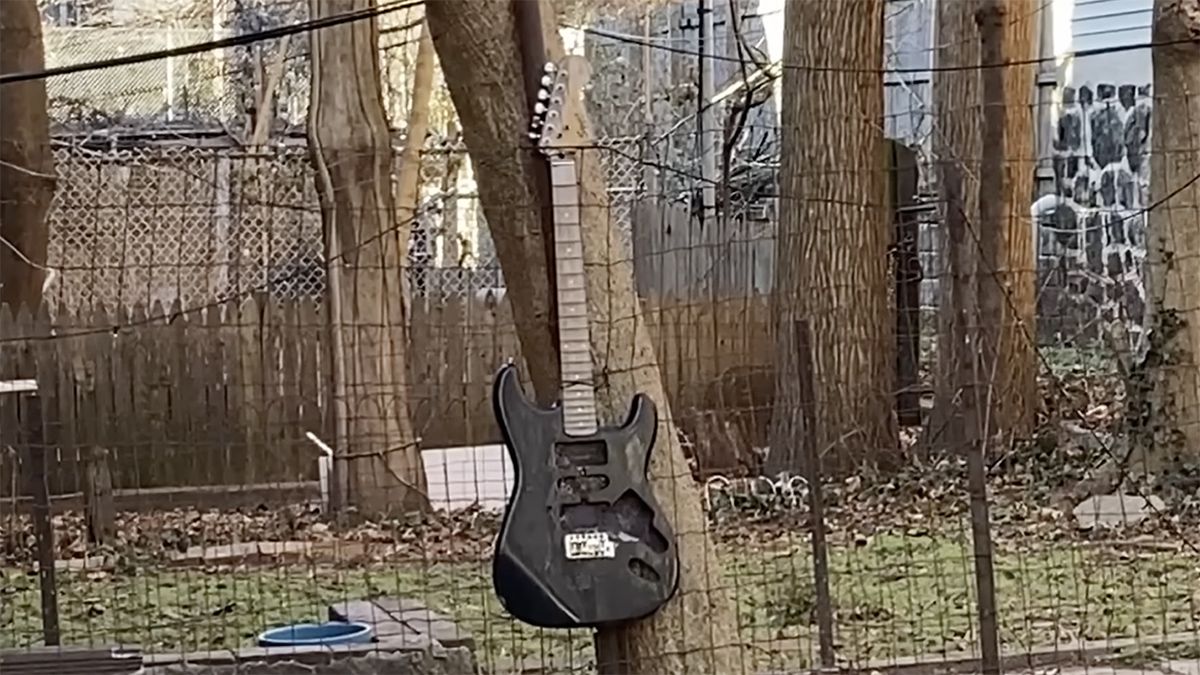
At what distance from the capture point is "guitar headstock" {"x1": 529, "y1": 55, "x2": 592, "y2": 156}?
4668 millimetres

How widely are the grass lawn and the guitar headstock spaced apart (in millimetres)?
2289

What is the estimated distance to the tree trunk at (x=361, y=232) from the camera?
9016mm

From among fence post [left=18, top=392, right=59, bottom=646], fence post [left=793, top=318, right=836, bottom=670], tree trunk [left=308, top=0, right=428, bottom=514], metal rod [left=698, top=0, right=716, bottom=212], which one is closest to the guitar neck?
fence post [left=793, top=318, right=836, bottom=670]

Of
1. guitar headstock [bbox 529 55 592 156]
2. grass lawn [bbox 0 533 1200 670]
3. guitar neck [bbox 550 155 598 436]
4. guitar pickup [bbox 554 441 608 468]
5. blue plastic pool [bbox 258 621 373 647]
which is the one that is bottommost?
grass lawn [bbox 0 533 1200 670]

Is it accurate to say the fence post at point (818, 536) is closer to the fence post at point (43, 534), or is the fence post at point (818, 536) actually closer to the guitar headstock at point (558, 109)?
the guitar headstock at point (558, 109)

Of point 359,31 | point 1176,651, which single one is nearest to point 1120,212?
point 359,31

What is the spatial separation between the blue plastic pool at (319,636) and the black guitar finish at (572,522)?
4.88 feet

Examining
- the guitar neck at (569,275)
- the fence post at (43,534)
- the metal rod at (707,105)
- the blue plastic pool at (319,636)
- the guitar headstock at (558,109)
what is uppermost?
the metal rod at (707,105)

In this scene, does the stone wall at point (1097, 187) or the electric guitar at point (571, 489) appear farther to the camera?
the stone wall at point (1097, 187)

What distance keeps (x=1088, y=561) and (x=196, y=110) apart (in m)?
18.3

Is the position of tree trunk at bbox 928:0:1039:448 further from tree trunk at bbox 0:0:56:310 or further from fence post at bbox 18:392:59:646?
tree trunk at bbox 0:0:56:310

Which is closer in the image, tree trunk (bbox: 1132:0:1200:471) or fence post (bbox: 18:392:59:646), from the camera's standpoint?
fence post (bbox: 18:392:59:646)

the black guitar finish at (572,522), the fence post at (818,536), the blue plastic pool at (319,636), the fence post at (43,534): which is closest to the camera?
the black guitar finish at (572,522)

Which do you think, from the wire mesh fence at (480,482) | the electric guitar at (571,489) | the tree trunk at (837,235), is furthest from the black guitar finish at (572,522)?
the tree trunk at (837,235)
